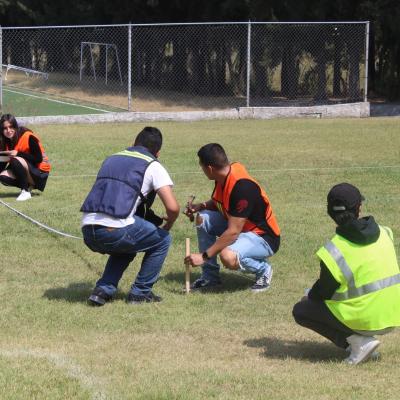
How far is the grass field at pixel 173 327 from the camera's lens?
5191mm

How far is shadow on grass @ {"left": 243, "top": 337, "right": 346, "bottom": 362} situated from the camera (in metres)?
5.80

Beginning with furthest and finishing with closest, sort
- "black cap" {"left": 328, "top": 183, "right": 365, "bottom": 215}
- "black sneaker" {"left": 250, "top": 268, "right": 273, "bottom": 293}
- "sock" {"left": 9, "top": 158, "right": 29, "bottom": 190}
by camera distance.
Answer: "sock" {"left": 9, "top": 158, "right": 29, "bottom": 190}, "black sneaker" {"left": 250, "top": 268, "right": 273, "bottom": 293}, "black cap" {"left": 328, "top": 183, "right": 365, "bottom": 215}

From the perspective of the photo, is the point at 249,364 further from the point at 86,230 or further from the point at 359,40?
the point at 359,40

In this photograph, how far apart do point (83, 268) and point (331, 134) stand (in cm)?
1152

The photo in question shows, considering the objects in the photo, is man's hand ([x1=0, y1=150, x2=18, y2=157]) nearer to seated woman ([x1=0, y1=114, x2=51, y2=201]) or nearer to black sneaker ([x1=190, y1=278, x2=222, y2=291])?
seated woman ([x1=0, y1=114, x2=51, y2=201])

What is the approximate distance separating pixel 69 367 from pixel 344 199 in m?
1.90

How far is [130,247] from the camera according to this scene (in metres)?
6.83

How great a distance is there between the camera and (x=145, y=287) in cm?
705

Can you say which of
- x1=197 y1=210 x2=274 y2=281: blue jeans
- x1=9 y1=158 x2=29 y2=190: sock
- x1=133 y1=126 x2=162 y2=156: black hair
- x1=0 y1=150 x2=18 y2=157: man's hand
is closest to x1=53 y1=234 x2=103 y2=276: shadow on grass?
x1=197 y1=210 x2=274 y2=281: blue jeans

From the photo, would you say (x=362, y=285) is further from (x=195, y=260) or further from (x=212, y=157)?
(x=212, y=157)

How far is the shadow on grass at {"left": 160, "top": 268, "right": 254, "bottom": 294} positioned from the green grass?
15.5 m

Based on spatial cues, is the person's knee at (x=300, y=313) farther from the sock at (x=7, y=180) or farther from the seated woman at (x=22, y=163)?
the sock at (x=7, y=180)

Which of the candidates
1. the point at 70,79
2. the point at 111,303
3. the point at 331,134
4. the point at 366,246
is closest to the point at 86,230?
the point at 111,303

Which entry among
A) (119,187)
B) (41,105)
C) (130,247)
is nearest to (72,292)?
(130,247)
